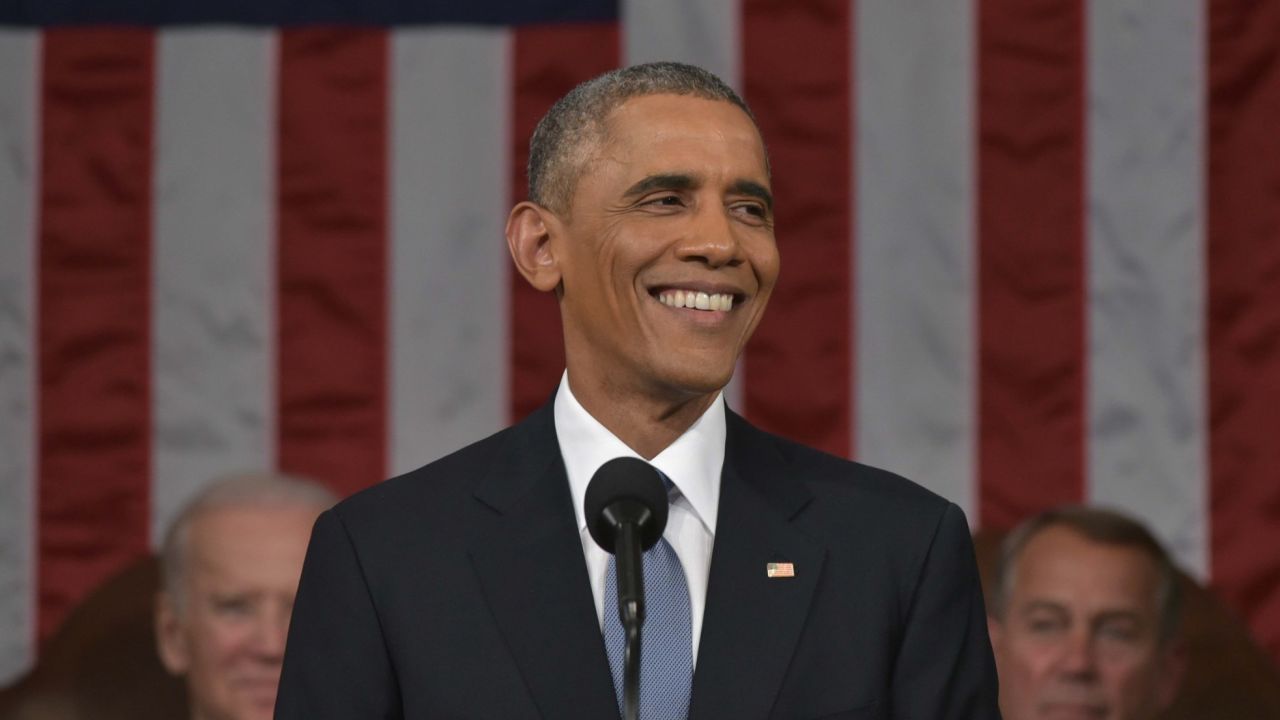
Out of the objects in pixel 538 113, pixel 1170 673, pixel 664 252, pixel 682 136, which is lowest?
pixel 1170 673

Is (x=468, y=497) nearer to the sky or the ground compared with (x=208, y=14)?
nearer to the ground

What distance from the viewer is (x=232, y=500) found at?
9.89ft

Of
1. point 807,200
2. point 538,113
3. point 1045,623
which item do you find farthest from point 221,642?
point 1045,623

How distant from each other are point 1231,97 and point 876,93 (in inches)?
24.1

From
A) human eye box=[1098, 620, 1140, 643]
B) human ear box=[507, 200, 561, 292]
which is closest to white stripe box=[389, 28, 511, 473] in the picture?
human eye box=[1098, 620, 1140, 643]

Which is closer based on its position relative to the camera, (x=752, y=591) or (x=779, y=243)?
(x=752, y=591)

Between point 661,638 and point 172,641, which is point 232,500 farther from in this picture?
point 661,638

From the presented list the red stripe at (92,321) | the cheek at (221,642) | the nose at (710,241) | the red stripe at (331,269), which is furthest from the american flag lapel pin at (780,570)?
the red stripe at (92,321)

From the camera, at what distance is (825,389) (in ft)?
10.2

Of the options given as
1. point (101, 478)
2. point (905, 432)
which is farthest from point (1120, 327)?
point (101, 478)

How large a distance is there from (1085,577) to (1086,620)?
0.07 m

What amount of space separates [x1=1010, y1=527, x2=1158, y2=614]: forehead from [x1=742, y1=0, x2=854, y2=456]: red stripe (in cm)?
41

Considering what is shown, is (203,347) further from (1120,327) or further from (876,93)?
(1120,327)

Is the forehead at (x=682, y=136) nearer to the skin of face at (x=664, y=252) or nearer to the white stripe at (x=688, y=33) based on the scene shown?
the skin of face at (x=664, y=252)
